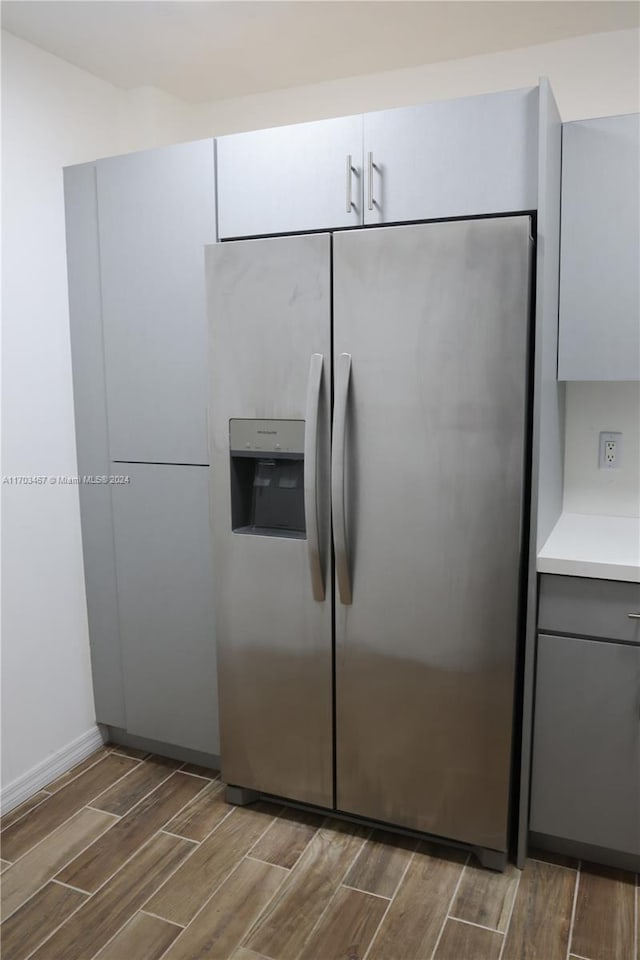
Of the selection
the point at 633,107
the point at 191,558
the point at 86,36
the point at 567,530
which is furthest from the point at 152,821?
the point at 633,107

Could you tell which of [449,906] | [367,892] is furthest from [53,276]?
[449,906]

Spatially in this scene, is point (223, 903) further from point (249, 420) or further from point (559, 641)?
point (249, 420)

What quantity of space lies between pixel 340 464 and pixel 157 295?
3.05 feet

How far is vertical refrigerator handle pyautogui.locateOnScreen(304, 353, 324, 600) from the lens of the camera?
2070 millimetres

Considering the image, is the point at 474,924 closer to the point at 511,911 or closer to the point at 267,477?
the point at 511,911

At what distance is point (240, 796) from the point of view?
2453 millimetres

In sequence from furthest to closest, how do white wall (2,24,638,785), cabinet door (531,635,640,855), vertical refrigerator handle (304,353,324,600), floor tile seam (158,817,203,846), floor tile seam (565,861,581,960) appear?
white wall (2,24,638,785), floor tile seam (158,817,203,846), vertical refrigerator handle (304,353,324,600), cabinet door (531,635,640,855), floor tile seam (565,861,581,960)

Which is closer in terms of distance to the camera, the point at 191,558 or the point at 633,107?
the point at 633,107

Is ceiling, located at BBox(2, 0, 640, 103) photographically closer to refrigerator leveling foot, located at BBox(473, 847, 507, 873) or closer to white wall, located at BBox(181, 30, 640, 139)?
white wall, located at BBox(181, 30, 640, 139)

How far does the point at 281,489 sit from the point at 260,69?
162 centimetres

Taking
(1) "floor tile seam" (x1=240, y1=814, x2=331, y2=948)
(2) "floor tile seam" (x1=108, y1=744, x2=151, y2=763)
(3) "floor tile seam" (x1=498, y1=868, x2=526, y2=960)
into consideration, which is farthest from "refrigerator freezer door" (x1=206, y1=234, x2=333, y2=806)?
(3) "floor tile seam" (x1=498, y1=868, x2=526, y2=960)

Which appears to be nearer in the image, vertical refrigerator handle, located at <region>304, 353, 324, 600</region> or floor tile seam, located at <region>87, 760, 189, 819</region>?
vertical refrigerator handle, located at <region>304, 353, 324, 600</region>

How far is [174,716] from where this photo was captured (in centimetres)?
266

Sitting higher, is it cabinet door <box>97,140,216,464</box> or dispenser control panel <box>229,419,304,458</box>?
cabinet door <box>97,140,216,464</box>
